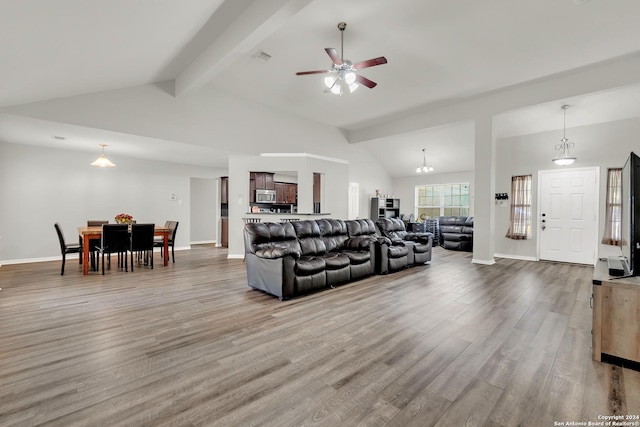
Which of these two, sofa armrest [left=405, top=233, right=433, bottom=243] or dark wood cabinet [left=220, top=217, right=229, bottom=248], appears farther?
dark wood cabinet [left=220, top=217, right=229, bottom=248]

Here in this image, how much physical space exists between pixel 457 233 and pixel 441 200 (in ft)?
6.42

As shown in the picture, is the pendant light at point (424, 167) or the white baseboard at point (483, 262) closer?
the white baseboard at point (483, 262)

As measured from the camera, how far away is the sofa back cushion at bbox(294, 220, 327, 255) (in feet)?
14.8

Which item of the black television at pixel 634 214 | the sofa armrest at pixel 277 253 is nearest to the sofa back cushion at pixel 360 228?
the sofa armrest at pixel 277 253

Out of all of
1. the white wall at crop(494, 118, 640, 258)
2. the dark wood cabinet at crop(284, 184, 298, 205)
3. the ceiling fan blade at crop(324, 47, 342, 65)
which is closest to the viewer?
the ceiling fan blade at crop(324, 47, 342, 65)

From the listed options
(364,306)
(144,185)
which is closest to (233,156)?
(144,185)

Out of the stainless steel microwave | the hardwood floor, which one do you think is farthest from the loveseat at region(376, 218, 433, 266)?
the stainless steel microwave

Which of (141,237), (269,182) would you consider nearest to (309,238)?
(141,237)

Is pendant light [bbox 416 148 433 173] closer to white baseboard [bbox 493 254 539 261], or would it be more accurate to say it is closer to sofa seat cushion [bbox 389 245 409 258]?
white baseboard [bbox 493 254 539 261]

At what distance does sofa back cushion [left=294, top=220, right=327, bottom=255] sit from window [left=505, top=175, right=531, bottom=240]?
16.5 feet

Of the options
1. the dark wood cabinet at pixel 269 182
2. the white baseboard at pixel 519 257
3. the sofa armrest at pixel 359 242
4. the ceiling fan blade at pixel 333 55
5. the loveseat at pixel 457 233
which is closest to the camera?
the ceiling fan blade at pixel 333 55

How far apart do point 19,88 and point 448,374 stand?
18.2 ft

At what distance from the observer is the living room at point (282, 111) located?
3271mm

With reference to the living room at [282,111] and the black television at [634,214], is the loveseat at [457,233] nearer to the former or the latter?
the living room at [282,111]
